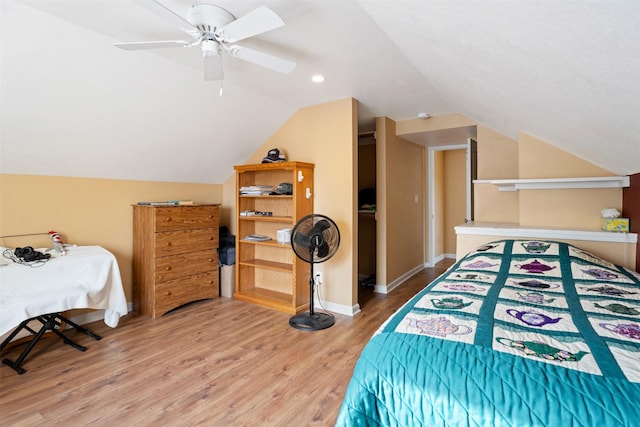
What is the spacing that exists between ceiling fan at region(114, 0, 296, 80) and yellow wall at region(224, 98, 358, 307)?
4.59ft

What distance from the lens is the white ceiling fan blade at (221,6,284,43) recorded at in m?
1.57

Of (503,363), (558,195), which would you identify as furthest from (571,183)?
(503,363)

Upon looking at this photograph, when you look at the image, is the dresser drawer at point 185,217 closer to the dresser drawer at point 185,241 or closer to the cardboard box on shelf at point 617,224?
the dresser drawer at point 185,241

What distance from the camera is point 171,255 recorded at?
11.1 ft

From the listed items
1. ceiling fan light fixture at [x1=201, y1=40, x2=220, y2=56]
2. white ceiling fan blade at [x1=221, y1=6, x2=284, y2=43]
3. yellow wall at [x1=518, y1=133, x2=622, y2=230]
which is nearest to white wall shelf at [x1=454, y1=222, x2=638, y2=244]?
yellow wall at [x1=518, y1=133, x2=622, y2=230]

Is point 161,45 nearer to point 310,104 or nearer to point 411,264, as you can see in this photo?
point 310,104

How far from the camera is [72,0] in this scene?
69.8 inches

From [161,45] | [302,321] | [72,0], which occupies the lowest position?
[302,321]

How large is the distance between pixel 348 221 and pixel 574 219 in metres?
2.00

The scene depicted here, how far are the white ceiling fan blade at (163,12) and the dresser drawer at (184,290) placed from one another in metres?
2.49

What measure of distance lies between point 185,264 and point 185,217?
510mm

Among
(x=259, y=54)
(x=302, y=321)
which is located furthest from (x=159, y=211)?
(x=259, y=54)

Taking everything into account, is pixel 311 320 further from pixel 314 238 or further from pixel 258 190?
pixel 258 190

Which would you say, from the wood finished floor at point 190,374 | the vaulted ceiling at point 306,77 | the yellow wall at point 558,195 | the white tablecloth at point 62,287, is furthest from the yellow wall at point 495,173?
the white tablecloth at point 62,287
